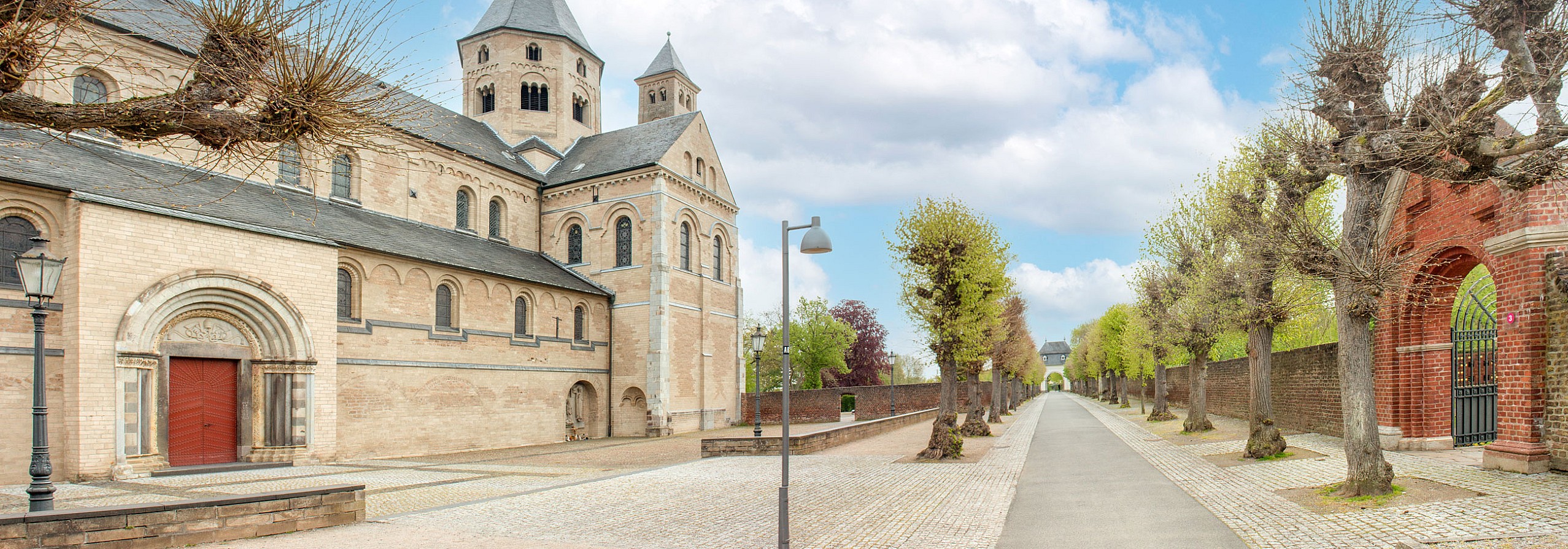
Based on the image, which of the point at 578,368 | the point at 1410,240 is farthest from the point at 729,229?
the point at 1410,240

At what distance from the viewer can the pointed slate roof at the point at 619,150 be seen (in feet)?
113

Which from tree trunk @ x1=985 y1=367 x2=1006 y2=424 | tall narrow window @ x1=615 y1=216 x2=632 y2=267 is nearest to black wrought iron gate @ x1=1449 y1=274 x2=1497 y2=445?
tree trunk @ x1=985 y1=367 x2=1006 y2=424

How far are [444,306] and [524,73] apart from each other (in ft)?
55.1

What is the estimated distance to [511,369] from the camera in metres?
27.7

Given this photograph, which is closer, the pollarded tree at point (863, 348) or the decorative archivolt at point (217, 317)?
the decorative archivolt at point (217, 317)

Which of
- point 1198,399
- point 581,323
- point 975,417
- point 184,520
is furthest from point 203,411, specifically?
point 1198,399

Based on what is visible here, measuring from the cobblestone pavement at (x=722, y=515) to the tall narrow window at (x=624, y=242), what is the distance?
18035mm

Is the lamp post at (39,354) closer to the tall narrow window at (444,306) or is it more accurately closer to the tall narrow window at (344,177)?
the tall narrow window at (444,306)

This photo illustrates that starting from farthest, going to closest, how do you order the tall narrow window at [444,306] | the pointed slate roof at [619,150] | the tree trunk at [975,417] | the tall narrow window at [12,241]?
1. the pointed slate roof at [619,150]
2. the tree trunk at [975,417]
3. the tall narrow window at [444,306]
4. the tall narrow window at [12,241]

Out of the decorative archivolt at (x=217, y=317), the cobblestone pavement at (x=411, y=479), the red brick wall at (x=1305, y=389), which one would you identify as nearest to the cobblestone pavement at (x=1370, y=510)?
the red brick wall at (x=1305, y=389)

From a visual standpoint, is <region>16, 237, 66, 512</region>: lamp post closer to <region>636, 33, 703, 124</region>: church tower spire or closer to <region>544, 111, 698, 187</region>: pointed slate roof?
<region>544, 111, 698, 187</region>: pointed slate roof

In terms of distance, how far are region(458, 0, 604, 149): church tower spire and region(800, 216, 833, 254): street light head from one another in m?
31.7

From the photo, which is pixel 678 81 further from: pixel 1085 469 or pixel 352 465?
pixel 1085 469

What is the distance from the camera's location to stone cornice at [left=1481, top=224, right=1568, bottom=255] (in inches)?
443
